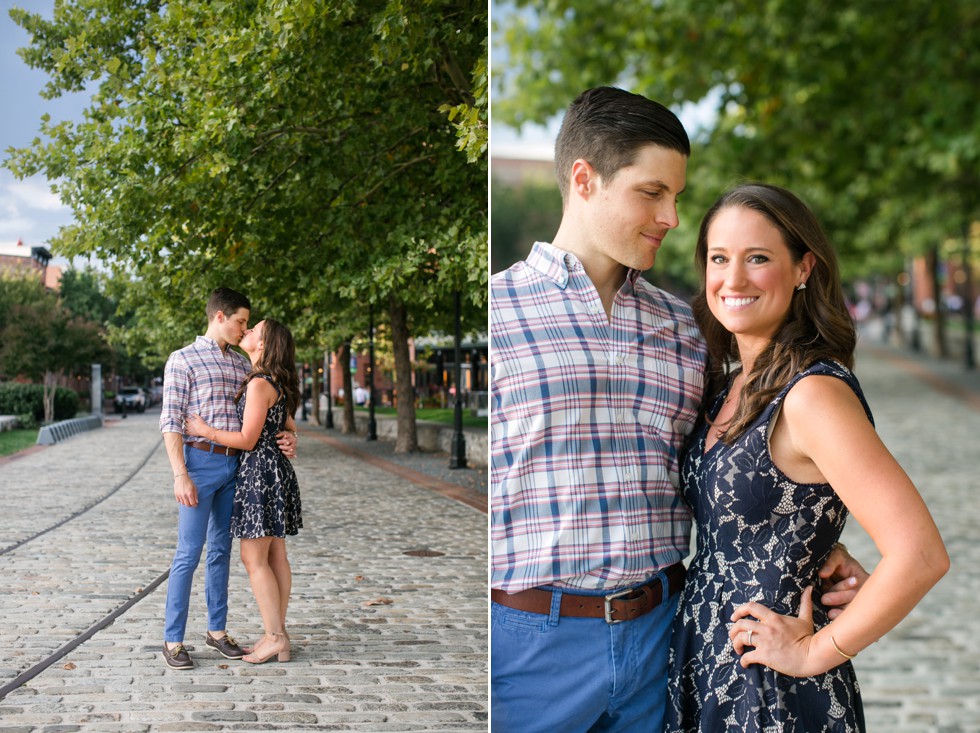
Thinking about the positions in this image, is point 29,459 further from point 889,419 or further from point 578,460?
point 889,419

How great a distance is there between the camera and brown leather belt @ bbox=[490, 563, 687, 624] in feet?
6.98

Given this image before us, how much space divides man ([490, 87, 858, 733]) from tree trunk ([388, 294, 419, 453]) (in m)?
1.71

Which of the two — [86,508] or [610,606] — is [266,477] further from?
[610,606]

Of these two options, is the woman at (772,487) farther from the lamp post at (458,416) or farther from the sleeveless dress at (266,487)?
the sleeveless dress at (266,487)

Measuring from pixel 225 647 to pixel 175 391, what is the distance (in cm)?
94

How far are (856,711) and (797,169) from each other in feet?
45.8

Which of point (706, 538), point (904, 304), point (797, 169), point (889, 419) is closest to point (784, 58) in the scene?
point (797, 169)

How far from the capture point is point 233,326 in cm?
350

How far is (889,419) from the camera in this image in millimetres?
20922

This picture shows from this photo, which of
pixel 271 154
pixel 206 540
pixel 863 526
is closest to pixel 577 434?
pixel 863 526

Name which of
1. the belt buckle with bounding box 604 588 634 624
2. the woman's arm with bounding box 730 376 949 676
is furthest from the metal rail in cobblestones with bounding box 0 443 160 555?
the woman's arm with bounding box 730 376 949 676

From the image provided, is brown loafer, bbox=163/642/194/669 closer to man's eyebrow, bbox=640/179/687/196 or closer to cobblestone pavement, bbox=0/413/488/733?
cobblestone pavement, bbox=0/413/488/733

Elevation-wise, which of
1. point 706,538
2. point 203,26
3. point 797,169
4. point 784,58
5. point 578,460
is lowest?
point 706,538

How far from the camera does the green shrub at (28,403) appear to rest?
3.63 metres
